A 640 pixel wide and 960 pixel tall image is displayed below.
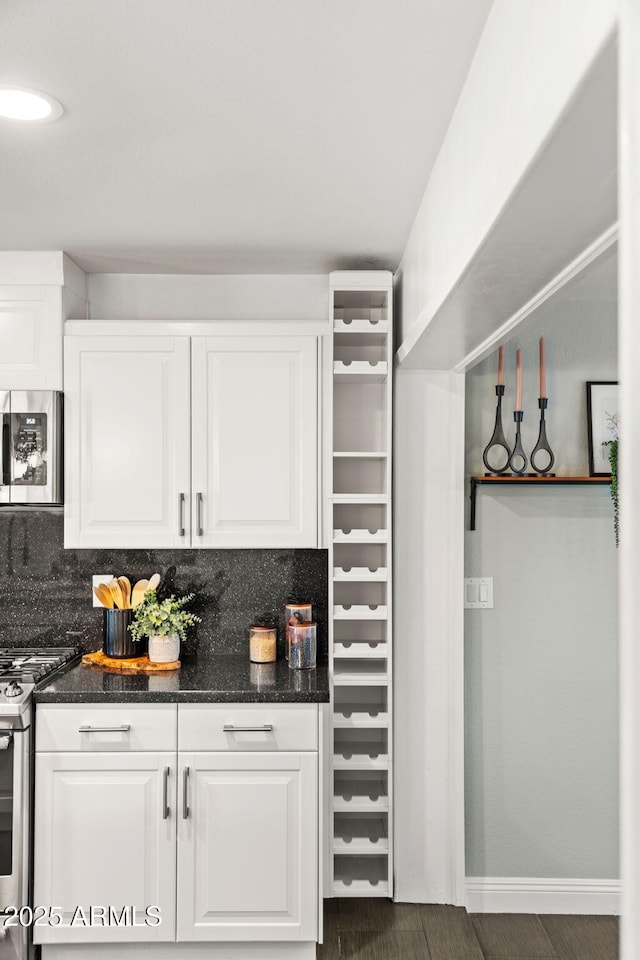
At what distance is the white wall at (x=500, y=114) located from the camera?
3.51 ft

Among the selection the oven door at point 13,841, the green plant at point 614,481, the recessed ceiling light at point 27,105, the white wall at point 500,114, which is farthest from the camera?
the green plant at point 614,481

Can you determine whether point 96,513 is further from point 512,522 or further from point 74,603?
point 512,522

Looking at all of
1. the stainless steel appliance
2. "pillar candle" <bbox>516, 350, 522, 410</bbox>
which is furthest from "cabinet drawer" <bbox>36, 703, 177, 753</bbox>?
"pillar candle" <bbox>516, 350, 522, 410</bbox>

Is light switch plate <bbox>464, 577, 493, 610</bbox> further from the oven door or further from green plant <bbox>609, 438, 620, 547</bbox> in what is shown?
the oven door

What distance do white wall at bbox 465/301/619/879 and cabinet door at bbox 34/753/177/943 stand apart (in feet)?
4.11

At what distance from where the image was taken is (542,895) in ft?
10.7

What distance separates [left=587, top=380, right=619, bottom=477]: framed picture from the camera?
3.28m

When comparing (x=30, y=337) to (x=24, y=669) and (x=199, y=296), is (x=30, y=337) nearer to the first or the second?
(x=199, y=296)

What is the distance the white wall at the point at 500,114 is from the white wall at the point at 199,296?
1107 millimetres

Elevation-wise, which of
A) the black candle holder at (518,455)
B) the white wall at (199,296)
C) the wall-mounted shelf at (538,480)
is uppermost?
the white wall at (199,296)

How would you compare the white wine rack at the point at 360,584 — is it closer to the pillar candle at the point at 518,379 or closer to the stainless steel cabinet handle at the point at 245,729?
the stainless steel cabinet handle at the point at 245,729

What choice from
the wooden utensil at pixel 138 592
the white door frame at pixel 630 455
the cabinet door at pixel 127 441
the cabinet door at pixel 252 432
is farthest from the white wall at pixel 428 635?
the white door frame at pixel 630 455

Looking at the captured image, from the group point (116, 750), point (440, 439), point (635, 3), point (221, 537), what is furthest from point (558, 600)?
point (635, 3)

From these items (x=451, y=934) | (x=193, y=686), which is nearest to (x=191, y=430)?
(x=193, y=686)
